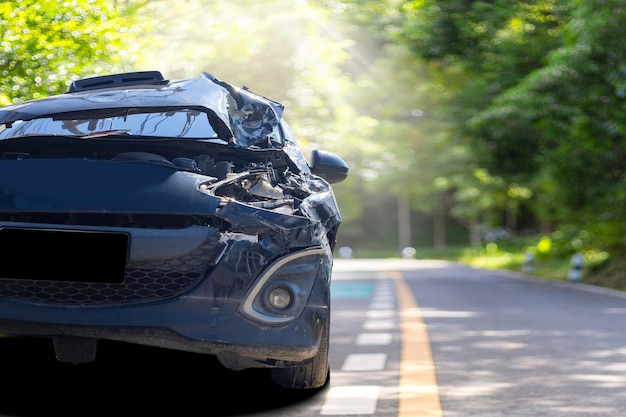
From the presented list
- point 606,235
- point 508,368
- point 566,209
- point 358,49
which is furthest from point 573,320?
point 358,49

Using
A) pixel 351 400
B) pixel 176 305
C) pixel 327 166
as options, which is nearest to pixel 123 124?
pixel 176 305

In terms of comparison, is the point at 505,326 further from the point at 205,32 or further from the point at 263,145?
the point at 205,32

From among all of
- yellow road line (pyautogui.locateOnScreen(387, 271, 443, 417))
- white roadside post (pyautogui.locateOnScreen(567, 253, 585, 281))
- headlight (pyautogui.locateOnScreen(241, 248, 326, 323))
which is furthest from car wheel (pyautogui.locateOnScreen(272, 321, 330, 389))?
white roadside post (pyautogui.locateOnScreen(567, 253, 585, 281))

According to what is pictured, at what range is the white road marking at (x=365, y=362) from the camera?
267 inches

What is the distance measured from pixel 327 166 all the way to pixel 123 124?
4.34 feet

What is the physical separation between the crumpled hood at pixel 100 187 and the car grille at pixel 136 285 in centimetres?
19

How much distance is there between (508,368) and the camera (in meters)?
6.73

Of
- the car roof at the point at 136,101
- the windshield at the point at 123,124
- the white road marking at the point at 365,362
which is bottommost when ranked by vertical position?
the white road marking at the point at 365,362

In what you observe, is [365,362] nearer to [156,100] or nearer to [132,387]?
[132,387]

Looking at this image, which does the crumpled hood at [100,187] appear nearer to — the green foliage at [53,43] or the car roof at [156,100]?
the car roof at [156,100]

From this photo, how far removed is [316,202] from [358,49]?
47453 mm

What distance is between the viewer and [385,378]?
6301 mm

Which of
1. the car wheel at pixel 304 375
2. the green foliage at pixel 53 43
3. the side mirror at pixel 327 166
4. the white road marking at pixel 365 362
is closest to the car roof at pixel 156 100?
the side mirror at pixel 327 166

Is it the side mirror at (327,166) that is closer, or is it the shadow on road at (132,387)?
the shadow on road at (132,387)
